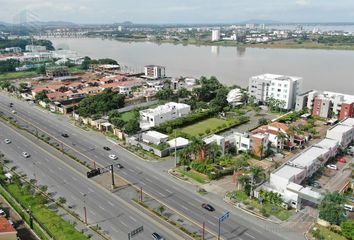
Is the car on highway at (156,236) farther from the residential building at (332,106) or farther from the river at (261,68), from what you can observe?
the river at (261,68)

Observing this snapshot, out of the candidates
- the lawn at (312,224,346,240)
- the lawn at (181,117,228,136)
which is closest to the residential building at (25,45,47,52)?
the lawn at (181,117,228,136)

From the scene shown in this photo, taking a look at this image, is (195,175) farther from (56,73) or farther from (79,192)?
(56,73)

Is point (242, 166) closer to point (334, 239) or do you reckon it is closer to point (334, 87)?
point (334, 239)

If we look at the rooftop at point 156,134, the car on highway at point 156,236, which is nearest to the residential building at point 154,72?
the rooftop at point 156,134

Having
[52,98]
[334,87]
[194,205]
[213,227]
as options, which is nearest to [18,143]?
[52,98]

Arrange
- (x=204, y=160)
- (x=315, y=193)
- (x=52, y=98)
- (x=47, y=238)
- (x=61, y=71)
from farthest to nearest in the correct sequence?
(x=61, y=71)
(x=52, y=98)
(x=204, y=160)
(x=315, y=193)
(x=47, y=238)

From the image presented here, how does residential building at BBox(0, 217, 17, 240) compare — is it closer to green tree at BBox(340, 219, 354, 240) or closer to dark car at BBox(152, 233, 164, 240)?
dark car at BBox(152, 233, 164, 240)

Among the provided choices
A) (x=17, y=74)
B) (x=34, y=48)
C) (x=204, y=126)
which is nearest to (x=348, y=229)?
(x=204, y=126)
